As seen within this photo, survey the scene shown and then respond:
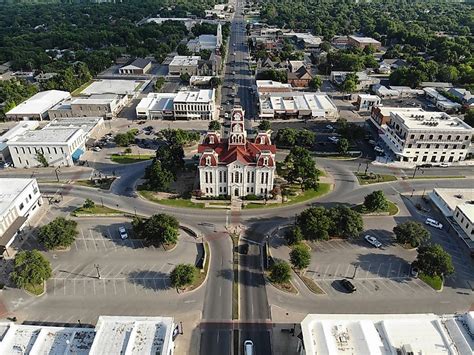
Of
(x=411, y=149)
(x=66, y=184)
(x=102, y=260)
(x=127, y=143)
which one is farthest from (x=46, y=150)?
(x=411, y=149)

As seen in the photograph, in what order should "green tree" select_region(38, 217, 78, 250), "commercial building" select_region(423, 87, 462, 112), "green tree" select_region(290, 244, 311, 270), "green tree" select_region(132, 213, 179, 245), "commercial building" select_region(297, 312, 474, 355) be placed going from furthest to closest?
"commercial building" select_region(423, 87, 462, 112) < "green tree" select_region(132, 213, 179, 245) < "green tree" select_region(38, 217, 78, 250) < "green tree" select_region(290, 244, 311, 270) < "commercial building" select_region(297, 312, 474, 355)

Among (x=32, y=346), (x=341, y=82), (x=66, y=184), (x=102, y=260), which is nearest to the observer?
(x=32, y=346)

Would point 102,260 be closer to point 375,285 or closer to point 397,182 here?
point 375,285

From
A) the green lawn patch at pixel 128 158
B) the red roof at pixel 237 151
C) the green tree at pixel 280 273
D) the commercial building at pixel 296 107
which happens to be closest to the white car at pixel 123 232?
the red roof at pixel 237 151

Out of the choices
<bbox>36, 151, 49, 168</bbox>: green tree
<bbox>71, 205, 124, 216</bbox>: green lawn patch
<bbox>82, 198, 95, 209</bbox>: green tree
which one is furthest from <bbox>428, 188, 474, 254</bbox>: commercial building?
<bbox>36, 151, 49, 168</bbox>: green tree

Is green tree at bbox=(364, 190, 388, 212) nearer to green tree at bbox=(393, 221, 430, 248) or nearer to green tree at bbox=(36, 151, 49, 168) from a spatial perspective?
green tree at bbox=(393, 221, 430, 248)

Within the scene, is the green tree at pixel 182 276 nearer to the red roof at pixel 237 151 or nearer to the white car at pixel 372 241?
the red roof at pixel 237 151

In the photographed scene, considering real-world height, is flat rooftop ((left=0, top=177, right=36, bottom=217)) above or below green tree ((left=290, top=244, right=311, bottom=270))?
above
